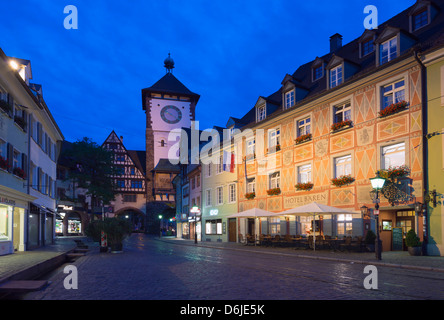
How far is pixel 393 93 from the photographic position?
20.4m

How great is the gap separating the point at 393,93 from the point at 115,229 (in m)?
16.1

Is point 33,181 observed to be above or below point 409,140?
below

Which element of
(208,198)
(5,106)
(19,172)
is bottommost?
(208,198)

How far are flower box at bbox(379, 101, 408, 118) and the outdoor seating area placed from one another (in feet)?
20.4

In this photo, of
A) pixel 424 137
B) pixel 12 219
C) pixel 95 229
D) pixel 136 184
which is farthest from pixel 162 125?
pixel 424 137

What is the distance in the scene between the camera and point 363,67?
76.0 feet

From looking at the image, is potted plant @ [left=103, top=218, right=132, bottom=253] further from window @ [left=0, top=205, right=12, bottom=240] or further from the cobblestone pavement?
the cobblestone pavement

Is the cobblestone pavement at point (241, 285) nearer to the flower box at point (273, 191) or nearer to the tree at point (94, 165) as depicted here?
the flower box at point (273, 191)

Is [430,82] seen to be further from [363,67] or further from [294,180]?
[294,180]

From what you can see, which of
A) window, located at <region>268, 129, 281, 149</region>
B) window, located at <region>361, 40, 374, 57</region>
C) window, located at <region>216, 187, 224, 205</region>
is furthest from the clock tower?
window, located at <region>361, 40, 374, 57</region>

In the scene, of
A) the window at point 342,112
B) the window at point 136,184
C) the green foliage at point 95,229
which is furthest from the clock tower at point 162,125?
the window at point 342,112

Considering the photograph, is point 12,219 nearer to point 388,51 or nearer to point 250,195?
point 250,195

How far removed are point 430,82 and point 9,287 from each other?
58.8 ft
